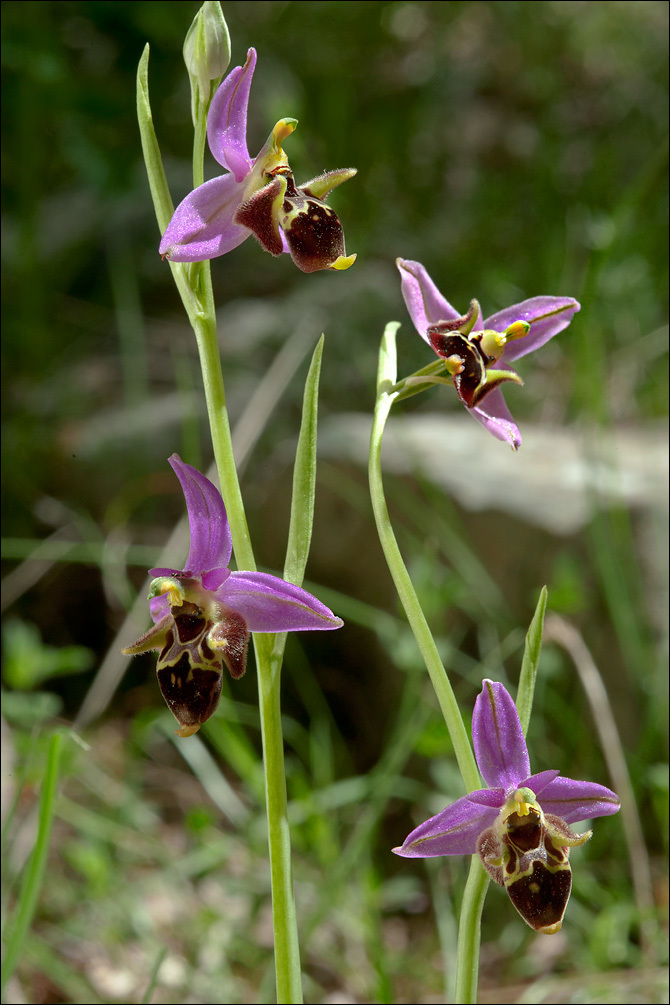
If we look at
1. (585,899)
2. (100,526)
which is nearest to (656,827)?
(585,899)

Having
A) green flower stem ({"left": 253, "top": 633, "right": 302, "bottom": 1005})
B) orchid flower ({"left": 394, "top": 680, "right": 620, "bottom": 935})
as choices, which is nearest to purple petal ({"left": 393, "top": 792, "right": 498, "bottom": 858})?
orchid flower ({"left": 394, "top": 680, "right": 620, "bottom": 935})

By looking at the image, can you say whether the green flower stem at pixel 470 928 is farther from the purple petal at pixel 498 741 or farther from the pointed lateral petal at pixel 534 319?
the pointed lateral petal at pixel 534 319

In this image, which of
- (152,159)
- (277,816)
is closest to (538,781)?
(277,816)

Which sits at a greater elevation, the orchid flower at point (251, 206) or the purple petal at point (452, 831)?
the orchid flower at point (251, 206)

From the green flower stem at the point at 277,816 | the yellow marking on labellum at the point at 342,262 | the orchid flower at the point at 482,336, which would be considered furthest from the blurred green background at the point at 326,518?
the yellow marking on labellum at the point at 342,262

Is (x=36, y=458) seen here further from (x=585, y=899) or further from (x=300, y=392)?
(x=585, y=899)

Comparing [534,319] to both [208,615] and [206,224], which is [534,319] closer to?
[206,224]

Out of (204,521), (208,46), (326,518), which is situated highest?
(208,46)
